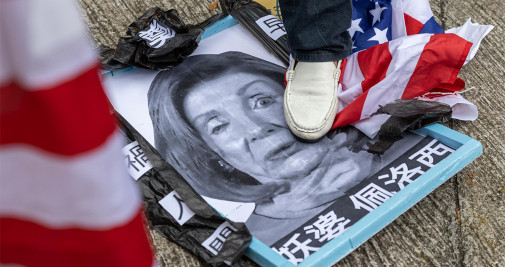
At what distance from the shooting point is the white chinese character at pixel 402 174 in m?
1.53

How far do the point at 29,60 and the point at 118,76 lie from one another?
4.48ft

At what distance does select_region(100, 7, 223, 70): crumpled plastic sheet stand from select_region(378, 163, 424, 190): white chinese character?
77 cm

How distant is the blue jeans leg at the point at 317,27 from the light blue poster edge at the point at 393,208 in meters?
0.35

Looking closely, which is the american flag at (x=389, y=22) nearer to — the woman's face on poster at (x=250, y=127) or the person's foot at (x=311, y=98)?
the person's foot at (x=311, y=98)

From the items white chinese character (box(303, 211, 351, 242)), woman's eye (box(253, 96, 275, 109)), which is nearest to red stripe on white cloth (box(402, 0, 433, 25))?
woman's eye (box(253, 96, 275, 109))

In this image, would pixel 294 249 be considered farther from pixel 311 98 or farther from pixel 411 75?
pixel 411 75

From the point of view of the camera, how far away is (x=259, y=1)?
2170 millimetres

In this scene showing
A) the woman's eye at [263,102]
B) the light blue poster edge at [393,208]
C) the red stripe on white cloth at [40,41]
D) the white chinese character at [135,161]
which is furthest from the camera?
the woman's eye at [263,102]

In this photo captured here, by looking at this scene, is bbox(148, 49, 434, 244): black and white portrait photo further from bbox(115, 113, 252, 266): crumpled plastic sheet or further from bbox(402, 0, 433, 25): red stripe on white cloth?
bbox(402, 0, 433, 25): red stripe on white cloth

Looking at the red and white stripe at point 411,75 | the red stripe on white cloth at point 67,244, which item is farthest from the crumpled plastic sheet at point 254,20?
the red stripe on white cloth at point 67,244

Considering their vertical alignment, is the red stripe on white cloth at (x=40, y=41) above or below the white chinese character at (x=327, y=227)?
above

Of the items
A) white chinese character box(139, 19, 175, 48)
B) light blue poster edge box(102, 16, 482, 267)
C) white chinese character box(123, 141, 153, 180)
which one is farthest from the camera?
white chinese character box(139, 19, 175, 48)

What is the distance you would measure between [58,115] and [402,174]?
3.78ft

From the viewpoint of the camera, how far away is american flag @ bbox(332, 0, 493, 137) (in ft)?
5.49
